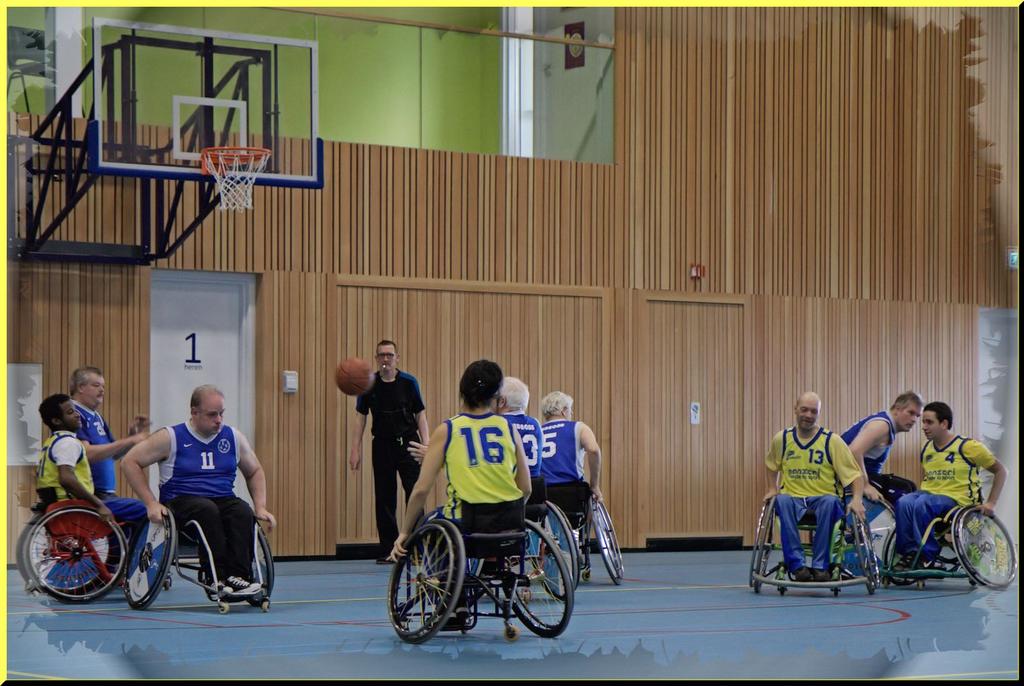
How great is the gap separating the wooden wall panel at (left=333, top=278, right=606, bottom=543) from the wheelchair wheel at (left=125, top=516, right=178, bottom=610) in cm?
332

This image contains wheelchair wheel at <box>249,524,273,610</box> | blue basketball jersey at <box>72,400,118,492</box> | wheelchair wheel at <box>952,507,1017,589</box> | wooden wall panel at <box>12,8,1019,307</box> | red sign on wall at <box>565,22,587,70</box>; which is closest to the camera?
wheelchair wheel at <box>249,524,273,610</box>

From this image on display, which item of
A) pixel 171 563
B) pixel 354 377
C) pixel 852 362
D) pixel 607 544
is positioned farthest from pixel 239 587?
pixel 852 362

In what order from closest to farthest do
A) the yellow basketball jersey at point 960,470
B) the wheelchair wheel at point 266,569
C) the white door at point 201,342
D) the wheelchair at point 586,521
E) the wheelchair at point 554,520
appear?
the wheelchair at point 554,520 < the wheelchair wheel at point 266,569 < the wheelchair at point 586,521 < the yellow basketball jersey at point 960,470 < the white door at point 201,342

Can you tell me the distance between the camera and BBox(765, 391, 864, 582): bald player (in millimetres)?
7789

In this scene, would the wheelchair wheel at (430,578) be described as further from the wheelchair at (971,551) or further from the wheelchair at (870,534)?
the wheelchair at (971,551)

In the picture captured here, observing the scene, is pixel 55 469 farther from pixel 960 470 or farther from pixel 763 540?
pixel 960 470

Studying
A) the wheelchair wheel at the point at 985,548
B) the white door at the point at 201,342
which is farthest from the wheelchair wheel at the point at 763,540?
the white door at the point at 201,342

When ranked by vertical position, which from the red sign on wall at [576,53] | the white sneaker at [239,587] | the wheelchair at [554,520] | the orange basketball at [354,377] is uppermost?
the red sign on wall at [576,53]

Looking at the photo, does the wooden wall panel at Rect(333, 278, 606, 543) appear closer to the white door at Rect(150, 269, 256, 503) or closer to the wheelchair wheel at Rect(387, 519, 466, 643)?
the white door at Rect(150, 269, 256, 503)

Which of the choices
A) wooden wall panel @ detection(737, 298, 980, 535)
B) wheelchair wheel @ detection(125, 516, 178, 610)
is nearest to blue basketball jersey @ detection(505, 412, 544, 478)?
wheelchair wheel @ detection(125, 516, 178, 610)

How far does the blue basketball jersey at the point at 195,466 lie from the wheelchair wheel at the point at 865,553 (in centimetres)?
336

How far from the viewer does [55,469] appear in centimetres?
742

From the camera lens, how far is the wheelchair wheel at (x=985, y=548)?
812 cm

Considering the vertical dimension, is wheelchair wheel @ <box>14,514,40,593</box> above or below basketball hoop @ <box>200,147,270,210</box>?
below
